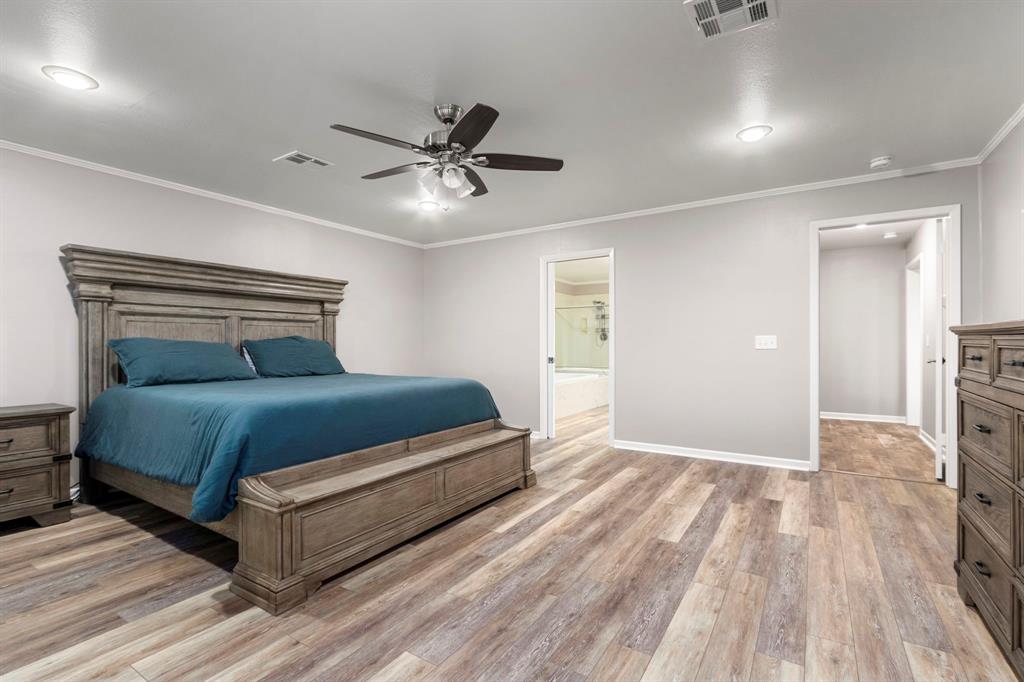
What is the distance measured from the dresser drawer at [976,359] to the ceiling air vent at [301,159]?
376 cm

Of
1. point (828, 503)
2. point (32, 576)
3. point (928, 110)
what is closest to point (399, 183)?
point (32, 576)

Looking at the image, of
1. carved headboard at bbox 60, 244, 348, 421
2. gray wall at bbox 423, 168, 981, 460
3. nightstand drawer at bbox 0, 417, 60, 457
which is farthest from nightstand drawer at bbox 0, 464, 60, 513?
gray wall at bbox 423, 168, 981, 460

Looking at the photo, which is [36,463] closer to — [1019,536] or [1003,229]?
[1019,536]

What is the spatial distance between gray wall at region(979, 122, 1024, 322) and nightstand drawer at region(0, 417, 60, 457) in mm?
A: 5758

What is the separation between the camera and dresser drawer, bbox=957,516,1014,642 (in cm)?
160

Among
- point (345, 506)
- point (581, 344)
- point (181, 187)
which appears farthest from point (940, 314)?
point (181, 187)

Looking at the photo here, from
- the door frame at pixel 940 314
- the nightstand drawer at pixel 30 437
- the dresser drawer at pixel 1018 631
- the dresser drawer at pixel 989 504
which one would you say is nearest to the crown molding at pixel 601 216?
the door frame at pixel 940 314

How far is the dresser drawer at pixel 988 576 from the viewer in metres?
1.60

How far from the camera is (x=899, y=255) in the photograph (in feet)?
21.0

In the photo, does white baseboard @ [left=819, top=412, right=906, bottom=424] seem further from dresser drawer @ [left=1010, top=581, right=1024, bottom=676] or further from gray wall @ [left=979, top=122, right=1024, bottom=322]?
dresser drawer @ [left=1010, top=581, right=1024, bottom=676]

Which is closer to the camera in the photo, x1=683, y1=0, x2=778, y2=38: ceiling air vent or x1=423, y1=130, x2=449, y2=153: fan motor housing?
x1=683, y1=0, x2=778, y2=38: ceiling air vent

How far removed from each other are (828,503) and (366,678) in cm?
310

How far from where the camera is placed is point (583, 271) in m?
8.45

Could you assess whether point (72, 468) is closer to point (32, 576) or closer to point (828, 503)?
point (32, 576)
